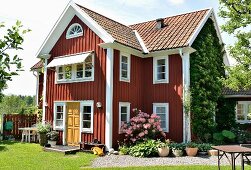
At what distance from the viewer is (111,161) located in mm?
13812

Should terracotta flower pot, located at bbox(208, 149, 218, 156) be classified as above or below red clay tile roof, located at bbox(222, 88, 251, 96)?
below

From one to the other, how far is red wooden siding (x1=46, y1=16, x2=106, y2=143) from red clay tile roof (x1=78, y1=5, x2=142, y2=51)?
82cm

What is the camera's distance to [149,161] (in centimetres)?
1382

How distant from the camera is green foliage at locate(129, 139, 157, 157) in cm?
1525

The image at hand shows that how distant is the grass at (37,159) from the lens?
12.3 metres

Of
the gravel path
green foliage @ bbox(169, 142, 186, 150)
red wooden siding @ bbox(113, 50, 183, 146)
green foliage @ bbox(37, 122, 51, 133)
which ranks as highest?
red wooden siding @ bbox(113, 50, 183, 146)

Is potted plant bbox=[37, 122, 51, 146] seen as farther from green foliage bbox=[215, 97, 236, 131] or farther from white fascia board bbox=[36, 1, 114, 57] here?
green foliage bbox=[215, 97, 236, 131]

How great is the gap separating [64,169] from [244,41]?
35.4ft

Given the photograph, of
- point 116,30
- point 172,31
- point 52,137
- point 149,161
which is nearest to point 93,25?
point 116,30

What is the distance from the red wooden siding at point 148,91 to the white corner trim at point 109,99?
378mm

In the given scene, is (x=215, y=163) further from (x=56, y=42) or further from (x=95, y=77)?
(x=56, y=42)

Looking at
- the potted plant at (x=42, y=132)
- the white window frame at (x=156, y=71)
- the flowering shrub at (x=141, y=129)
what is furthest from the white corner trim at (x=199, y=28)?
the potted plant at (x=42, y=132)

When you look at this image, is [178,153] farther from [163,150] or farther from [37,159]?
[37,159]

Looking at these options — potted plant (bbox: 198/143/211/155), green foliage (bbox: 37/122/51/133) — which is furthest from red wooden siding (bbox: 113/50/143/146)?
green foliage (bbox: 37/122/51/133)
